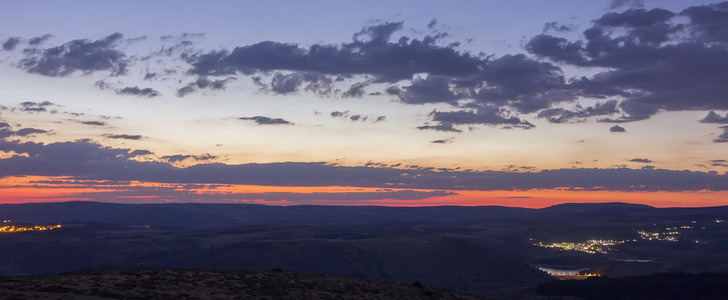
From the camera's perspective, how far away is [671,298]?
142 metres

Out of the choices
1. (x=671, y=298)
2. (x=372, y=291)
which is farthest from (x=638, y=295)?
(x=372, y=291)

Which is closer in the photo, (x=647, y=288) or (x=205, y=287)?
(x=205, y=287)

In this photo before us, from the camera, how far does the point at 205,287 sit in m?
51.4

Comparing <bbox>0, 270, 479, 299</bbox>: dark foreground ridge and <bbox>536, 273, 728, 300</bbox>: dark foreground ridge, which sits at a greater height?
<bbox>0, 270, 479, 299</bbox>: dark foreground ridge

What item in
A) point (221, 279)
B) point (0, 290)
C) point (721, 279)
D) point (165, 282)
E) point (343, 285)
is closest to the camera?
point (0, 290)

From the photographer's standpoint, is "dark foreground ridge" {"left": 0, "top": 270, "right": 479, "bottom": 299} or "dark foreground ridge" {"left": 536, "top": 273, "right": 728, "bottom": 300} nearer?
"dark foreground ridge" {"left": 0, "top": 270, "right": 479, "bottom": 299}

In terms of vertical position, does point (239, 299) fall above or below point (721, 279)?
above

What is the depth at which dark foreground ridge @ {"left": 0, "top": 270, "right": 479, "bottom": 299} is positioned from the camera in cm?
4556

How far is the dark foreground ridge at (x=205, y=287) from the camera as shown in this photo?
45562 millimetres

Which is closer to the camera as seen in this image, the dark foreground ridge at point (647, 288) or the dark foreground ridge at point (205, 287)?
the dark foreground ridge at point (205, 287)

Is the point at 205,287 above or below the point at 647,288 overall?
above

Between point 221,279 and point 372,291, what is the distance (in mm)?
14746

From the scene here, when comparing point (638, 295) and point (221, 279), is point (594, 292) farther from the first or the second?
point (221, 279)

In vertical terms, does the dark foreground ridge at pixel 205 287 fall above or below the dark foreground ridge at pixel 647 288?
above
